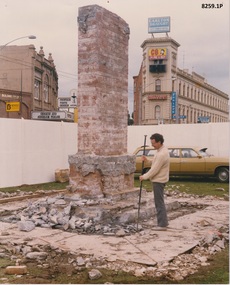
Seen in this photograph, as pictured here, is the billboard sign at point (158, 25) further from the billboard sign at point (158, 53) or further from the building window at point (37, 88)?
the building window at point (37, 88)

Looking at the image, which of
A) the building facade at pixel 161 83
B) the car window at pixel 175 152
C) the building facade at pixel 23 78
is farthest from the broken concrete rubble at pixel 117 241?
the building facade at pixel 161 83

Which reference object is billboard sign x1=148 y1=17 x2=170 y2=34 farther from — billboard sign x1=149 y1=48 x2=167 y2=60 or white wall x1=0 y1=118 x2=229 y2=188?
white wall x1=0 y1=118 x2=229 y2=188

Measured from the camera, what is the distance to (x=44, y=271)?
6.12m

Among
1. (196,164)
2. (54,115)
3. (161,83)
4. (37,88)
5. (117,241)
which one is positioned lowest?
(117,241)

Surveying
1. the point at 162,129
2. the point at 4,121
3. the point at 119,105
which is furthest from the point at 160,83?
the point at 119,105

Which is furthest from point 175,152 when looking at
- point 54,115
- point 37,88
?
point 37,88

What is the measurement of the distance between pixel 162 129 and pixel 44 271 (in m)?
16.4

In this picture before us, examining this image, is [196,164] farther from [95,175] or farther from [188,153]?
[95,175]

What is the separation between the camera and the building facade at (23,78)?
42625 millimetres

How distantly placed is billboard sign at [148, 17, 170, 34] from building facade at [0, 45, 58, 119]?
23898 millimetres

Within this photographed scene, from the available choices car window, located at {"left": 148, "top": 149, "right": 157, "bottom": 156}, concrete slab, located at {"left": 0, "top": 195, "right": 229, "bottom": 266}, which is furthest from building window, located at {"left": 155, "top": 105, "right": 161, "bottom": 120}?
concrete slab, located at {"left": 0, "top": 195, "right": 229, "bottom": 266}

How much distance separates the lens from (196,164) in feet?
61.5

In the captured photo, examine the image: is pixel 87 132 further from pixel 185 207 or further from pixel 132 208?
pixel 185 207

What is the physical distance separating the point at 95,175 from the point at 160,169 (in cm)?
200
